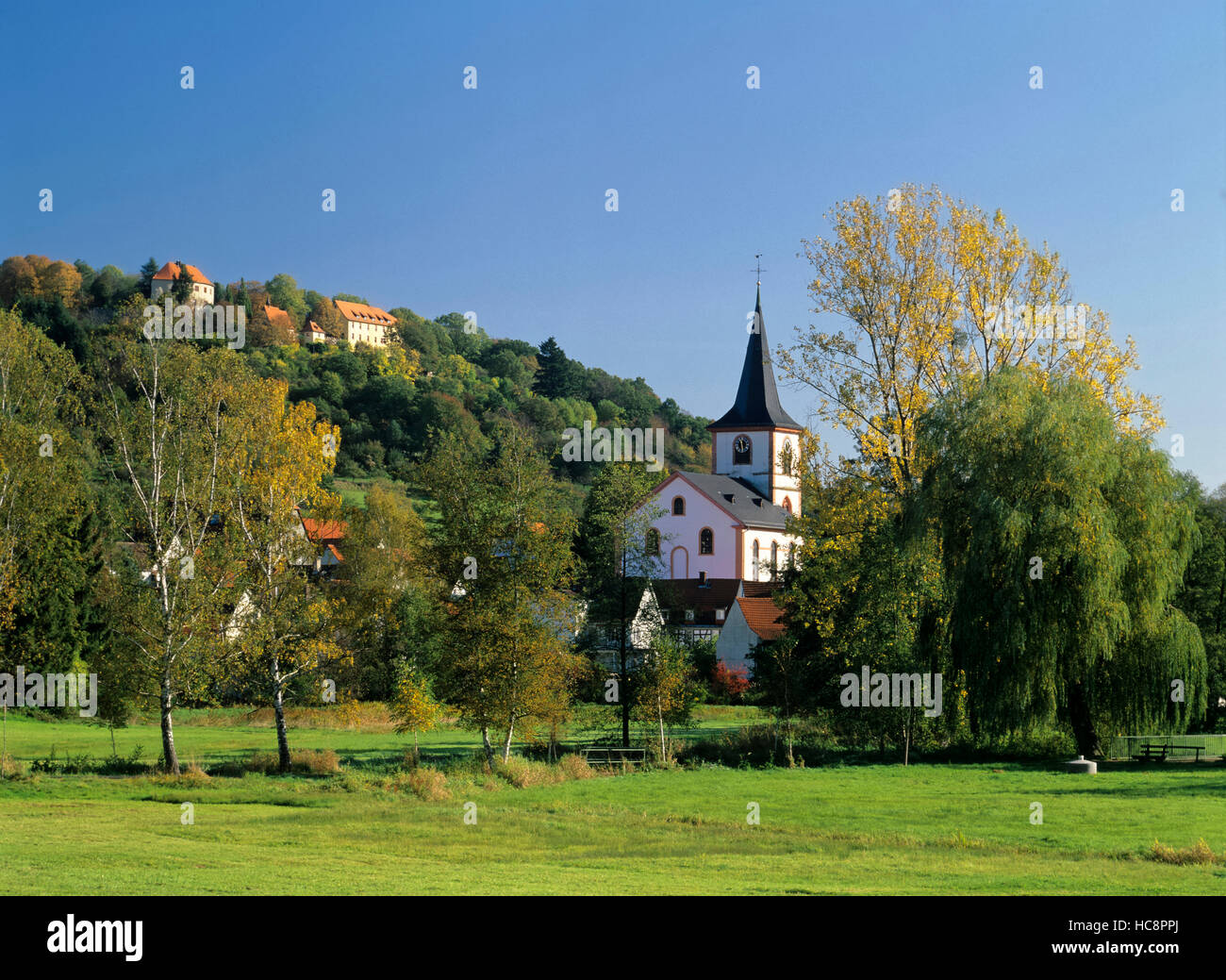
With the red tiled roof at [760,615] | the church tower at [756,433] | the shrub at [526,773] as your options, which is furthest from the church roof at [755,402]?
the shrub at [526,773]

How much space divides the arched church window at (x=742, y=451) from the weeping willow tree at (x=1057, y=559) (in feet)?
248

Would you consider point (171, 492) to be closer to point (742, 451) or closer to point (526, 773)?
point (526, 773)

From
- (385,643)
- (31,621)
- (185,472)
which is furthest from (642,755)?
(31,621)

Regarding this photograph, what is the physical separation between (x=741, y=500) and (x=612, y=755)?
A: 2755 inches

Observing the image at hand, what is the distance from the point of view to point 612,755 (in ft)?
119

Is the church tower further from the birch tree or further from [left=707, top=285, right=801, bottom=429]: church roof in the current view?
the birch tree

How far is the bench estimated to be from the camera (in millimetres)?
35281

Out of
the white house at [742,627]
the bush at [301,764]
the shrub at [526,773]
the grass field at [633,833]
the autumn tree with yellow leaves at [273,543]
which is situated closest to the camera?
the grass field at [633,833]

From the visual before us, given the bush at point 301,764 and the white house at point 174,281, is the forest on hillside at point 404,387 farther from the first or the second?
the bush at point 301,764

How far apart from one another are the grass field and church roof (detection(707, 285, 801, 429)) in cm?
7492

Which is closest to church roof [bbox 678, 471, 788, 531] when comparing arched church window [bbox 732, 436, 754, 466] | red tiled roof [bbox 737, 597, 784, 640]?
arched church window [bbox 732, 436, 754, 466]

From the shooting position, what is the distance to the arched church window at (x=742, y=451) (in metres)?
109

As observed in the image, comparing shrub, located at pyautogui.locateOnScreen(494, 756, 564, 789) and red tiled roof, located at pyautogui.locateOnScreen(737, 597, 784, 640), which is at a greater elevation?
red tiled roof, located at pyautogui.locateOnScreen(737, 597, 784, 640)

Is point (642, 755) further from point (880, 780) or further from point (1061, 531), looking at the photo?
point (1061, 531)
